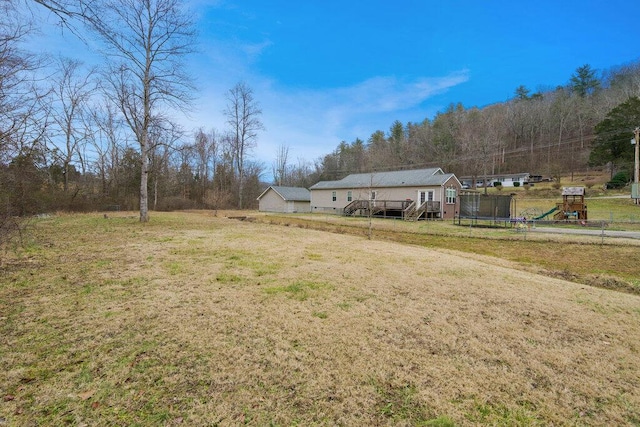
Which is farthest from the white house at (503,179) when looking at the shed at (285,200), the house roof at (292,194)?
the shed at (285,200)

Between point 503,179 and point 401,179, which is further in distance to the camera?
point 503,179

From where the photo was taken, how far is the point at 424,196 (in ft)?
87.3

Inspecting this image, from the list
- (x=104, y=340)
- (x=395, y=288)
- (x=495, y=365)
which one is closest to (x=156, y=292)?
(x=104, y=340)

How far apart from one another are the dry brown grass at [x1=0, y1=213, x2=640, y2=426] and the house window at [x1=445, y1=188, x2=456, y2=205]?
21.2m

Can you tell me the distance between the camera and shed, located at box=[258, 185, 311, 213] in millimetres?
35812

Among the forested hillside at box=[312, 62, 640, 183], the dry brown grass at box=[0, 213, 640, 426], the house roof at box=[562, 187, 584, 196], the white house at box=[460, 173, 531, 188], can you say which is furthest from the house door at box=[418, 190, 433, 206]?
the white house at box=[460, 173, 531, 188]

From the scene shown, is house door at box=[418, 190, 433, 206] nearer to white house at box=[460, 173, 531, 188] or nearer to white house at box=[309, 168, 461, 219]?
white house at box=[309, 168, 461, 219]

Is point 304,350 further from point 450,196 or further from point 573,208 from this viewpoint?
point 450,196

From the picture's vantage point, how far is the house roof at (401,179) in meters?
26.4

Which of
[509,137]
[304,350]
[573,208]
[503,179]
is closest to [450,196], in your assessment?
[573,208]

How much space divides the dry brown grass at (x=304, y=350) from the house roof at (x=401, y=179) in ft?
66.8

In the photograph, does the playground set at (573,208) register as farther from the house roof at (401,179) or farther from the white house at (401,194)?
the house roof at (401,179)

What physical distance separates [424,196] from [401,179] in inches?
140

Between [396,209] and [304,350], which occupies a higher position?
[396,209]
